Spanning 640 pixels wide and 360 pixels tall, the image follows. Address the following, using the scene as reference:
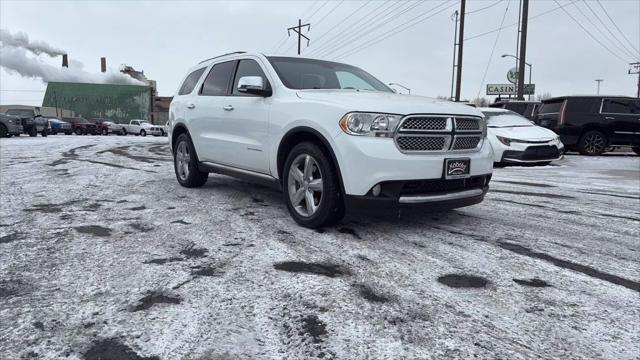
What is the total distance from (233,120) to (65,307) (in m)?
3.14

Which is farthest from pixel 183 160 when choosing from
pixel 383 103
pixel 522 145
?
pixel 522 145

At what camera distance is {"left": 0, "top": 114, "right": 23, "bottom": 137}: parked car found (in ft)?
70.1

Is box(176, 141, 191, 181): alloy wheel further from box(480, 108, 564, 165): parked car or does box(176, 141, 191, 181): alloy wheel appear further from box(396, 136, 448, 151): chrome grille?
box(480, 108, 564, 165): parked car

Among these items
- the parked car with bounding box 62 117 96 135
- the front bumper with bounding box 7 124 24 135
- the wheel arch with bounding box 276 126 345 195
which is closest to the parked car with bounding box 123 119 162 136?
the parked car with bounding box 62 117 96 135

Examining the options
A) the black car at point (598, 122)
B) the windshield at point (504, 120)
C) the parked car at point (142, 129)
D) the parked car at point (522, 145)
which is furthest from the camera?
the parked car at point (142, 129)

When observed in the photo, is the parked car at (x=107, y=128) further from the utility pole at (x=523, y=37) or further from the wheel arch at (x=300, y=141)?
the wheel arch at (x=300, y=141)

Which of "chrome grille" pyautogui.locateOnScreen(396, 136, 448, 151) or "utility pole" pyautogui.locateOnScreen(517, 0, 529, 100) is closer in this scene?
"chrome grille" pyautogui.locateOnScreen(396, 136, 448, 151)

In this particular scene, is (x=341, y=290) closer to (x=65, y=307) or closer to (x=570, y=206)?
(x=65, y=307)

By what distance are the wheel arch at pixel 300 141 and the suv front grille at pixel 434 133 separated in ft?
1.81

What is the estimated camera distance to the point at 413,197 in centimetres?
371

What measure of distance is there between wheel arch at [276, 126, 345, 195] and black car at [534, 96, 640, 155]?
11.6m

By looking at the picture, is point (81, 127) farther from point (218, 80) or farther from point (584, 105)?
point (218, 80)

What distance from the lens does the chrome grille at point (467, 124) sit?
4.05 metres

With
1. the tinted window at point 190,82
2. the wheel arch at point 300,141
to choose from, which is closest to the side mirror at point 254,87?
the wheel arch at point 300,141
